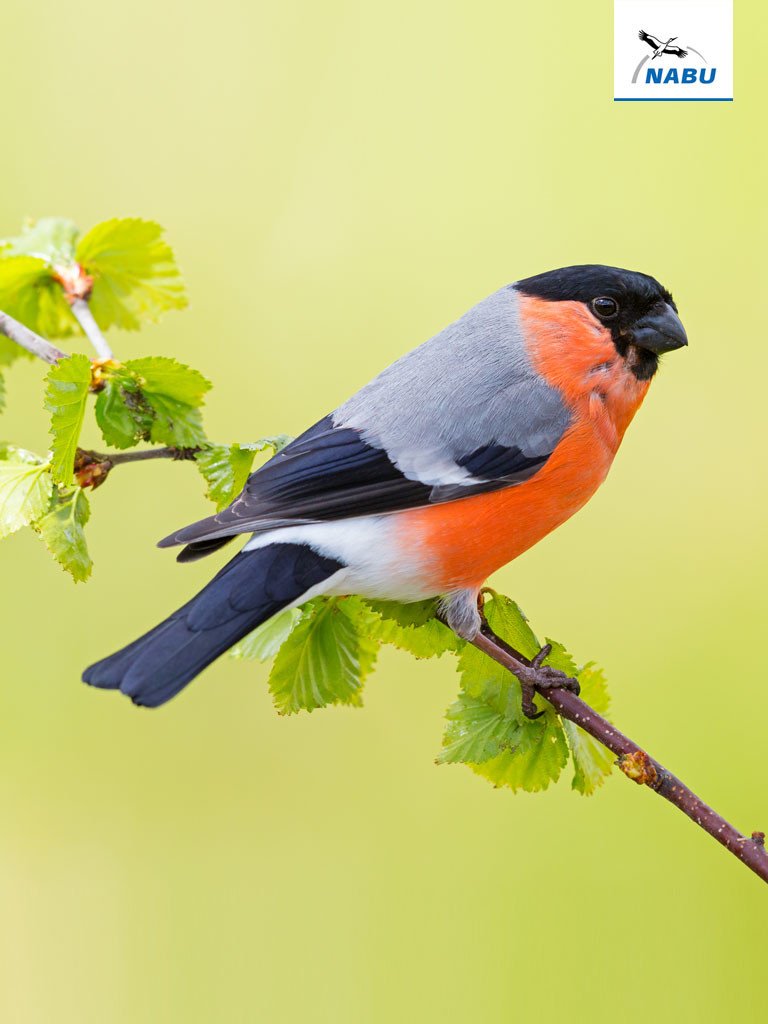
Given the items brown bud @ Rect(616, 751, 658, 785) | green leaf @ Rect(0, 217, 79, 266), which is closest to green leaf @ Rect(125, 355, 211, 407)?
green leaf @ Rect(0, 217, 79, 266)

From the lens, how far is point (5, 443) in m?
1.85

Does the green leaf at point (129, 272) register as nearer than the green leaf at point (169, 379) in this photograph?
No

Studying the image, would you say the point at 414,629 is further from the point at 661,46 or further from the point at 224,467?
the point at 661,46

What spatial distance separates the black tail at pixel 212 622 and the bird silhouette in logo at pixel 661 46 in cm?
188

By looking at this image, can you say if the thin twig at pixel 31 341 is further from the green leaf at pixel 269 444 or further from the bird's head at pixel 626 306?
the bird's head at pixel 626 306

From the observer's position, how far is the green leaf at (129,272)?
207cm

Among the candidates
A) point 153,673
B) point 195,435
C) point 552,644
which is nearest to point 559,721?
point 552,644

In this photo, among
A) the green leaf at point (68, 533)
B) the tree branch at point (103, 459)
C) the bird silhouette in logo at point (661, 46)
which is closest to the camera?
the green leaf at point (68, 533)

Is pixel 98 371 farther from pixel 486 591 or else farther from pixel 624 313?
pixel 624 313

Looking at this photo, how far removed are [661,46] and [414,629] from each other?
1.88m

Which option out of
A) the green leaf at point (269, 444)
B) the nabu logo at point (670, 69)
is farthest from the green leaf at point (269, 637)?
the nabu logo at point (670, 69)

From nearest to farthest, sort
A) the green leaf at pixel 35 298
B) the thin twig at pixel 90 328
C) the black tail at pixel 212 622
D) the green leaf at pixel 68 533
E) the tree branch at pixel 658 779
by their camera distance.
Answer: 1. the tree branch at pixel 658 779
2. the black tail at pixel 212 622
3. the green leaf at pixel 68 533
4. the thin twig at pixel 90 328
5. the green leaf at pixel 35 298

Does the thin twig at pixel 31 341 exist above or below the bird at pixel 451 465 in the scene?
above

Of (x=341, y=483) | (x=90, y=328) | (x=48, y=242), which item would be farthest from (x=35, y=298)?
(x=341, y=483)
